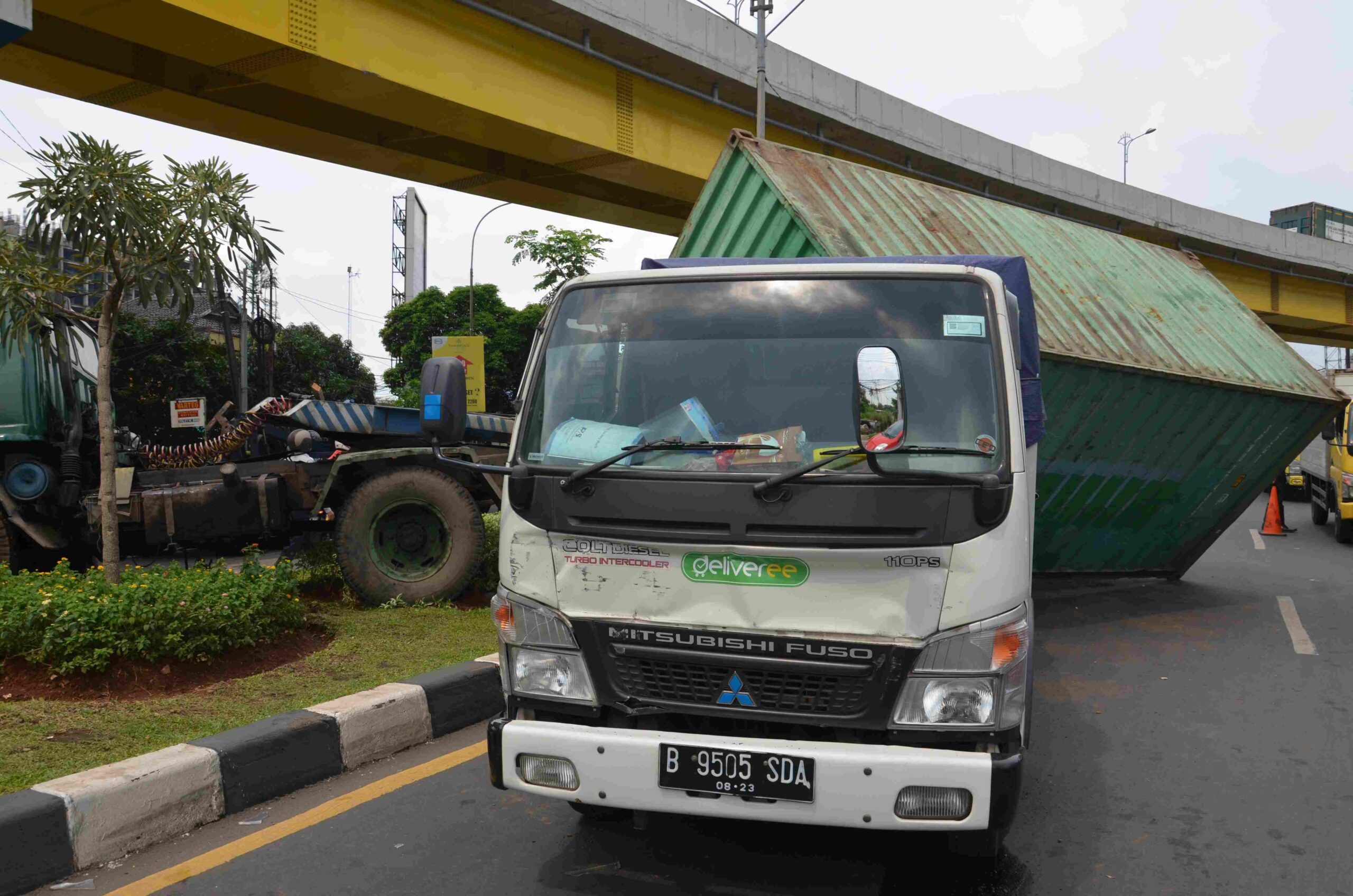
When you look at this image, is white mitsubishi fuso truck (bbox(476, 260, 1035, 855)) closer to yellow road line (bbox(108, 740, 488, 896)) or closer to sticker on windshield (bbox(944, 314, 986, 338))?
sticker on windshield (bbox(944, 314, 986, 338))

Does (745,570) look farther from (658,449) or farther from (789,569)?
(658,449)

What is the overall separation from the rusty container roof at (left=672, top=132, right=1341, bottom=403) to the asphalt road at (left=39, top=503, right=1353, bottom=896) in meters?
2.47

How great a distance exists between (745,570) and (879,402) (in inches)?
23.9

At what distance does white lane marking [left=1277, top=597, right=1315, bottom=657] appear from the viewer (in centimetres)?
723

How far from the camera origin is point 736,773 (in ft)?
9.96

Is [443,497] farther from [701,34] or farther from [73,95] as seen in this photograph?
[701,34]

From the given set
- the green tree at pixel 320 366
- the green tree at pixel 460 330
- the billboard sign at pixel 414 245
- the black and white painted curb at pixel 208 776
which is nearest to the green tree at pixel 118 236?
the black and white painted curb at pixel 208 776

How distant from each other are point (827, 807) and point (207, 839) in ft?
7.25

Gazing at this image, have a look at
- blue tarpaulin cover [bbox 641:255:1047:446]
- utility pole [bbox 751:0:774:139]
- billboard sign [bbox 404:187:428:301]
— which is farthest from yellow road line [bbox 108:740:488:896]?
billboard sign [bbox 404:187:428:301]

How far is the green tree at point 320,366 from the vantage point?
1649 inches

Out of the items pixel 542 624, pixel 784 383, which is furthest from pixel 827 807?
pixel 784 383

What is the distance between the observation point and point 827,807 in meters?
2.96

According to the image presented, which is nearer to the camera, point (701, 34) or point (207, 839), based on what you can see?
point (207, 839)

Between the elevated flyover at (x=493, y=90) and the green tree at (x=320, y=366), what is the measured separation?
2578cm
